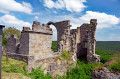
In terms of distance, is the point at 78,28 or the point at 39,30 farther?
the point at 78,28

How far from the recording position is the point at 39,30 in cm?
991

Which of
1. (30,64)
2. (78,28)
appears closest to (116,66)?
(30,64)

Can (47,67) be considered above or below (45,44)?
below

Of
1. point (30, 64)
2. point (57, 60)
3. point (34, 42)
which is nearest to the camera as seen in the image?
point (30, 64)

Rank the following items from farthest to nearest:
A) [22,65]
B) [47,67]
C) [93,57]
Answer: [93,57] → [47,67] → [22,65]

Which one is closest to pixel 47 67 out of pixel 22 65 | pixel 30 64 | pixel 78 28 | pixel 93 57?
pixel 30 64

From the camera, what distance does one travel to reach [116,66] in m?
8.77

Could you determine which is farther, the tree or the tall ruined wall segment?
the tree

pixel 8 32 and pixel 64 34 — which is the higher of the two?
pixel 8 32

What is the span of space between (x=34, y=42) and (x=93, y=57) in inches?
449

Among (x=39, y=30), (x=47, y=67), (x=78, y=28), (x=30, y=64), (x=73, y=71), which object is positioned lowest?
(x=73, y=71)

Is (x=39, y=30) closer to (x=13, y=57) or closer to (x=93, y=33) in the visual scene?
(x=13, y=57)

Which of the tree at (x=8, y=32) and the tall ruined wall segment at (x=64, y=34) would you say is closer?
the tall ruined wall segment at (x=64, y=34)

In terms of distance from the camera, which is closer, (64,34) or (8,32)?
(64,34)
